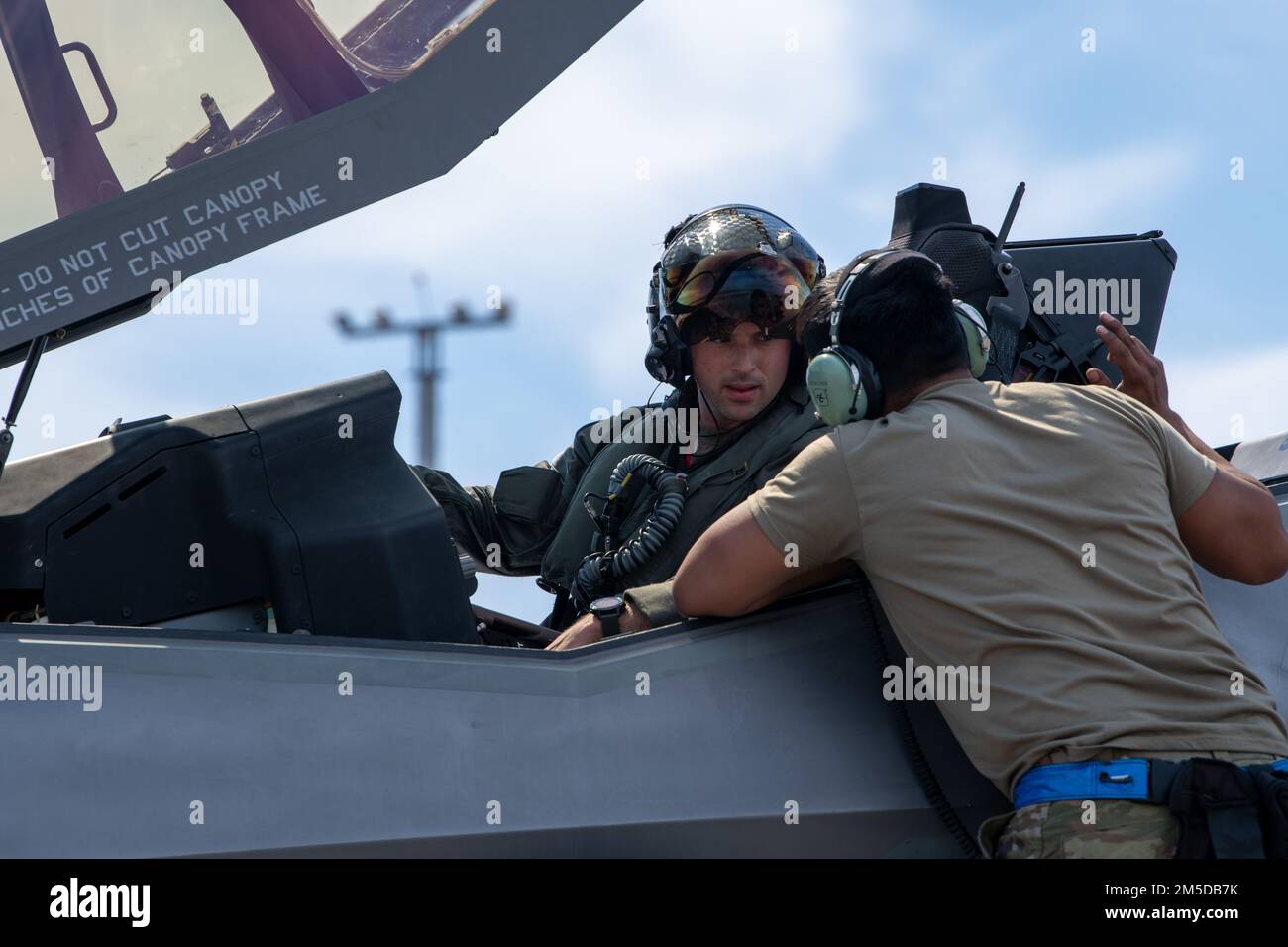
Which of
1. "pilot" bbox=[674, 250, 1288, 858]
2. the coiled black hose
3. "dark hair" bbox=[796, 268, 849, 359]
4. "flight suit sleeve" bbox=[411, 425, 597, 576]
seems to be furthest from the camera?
"flight suit sleeve" bbox=[411, 425, 597, 576]

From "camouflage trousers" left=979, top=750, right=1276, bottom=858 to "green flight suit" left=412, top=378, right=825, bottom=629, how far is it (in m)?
0.97

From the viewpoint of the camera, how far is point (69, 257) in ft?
6.68

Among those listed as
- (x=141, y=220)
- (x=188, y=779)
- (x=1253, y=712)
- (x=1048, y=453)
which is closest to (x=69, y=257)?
(x=141, y=220)

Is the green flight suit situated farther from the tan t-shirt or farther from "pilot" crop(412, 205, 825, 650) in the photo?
the tan t-shirt

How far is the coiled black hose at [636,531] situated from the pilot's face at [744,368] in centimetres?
25

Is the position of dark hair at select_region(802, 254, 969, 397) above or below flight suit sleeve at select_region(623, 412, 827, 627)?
above

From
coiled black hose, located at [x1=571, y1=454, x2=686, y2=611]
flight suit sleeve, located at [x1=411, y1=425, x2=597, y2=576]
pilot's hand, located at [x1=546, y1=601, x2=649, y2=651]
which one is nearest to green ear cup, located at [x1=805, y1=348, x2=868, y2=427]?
pilot's hand, located at [x1=546, y1=601, x2=649, y2=651]

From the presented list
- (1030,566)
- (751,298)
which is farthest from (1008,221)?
(1030,566)

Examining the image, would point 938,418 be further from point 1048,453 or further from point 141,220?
point 141,220

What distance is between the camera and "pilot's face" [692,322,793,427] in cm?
289

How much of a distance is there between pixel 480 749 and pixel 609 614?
0.42 m

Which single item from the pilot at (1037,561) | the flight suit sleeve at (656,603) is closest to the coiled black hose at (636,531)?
the flight suit sleeve at (656,603)

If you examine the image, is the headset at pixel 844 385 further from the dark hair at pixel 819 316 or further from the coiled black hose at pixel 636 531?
the coiled black hose at pixel 636 531
